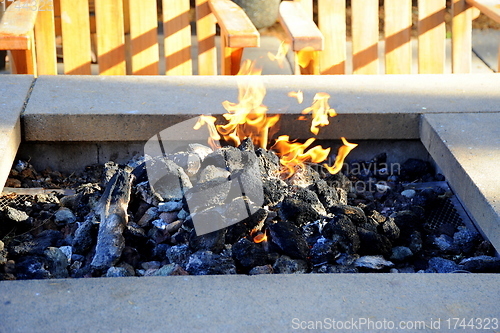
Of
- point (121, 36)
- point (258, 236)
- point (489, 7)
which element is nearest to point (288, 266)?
point (258, 236)

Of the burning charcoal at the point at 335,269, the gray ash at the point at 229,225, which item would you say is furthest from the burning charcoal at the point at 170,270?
the burning charcoal at the point at 335,269

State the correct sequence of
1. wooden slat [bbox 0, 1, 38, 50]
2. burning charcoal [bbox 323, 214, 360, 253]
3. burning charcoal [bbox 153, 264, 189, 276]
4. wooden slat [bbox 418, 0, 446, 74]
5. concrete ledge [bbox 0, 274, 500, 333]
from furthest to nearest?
wooden slat [bbox 418, 0, 446, 74]
wooden slat [bbox 0, 1, 38, 50]
burning charcoal [bbox 323, 214, 360, 253]
burning charcoal [bbox 153, 264, 189, 276]
concrete ledge [bbox 0, 274, 500, 333]

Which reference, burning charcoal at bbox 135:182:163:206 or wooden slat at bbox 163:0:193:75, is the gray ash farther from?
wooden slat at bbox 163:0:193:75

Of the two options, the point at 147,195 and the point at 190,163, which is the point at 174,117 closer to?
the point at 190,163

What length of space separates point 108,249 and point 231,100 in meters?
1.21

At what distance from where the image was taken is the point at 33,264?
7.83ft

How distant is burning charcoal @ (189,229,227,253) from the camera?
8.18 ft

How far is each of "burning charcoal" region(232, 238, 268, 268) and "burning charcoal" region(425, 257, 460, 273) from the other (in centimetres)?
59

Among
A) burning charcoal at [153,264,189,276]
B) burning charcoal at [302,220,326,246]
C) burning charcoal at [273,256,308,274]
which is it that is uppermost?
burning charcoal at [153,264,189,276]

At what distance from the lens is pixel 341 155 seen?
3328 mm

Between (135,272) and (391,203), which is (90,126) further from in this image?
(391,203)

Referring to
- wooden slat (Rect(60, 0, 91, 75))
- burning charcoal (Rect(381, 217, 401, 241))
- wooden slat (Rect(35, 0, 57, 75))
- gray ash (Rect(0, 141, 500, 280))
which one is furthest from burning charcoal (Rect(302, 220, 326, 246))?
wooden slat (Rect(35, 0, 57, 75))

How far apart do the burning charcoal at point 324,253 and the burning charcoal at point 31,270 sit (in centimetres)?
92

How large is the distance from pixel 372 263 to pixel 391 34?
2.34 meters
